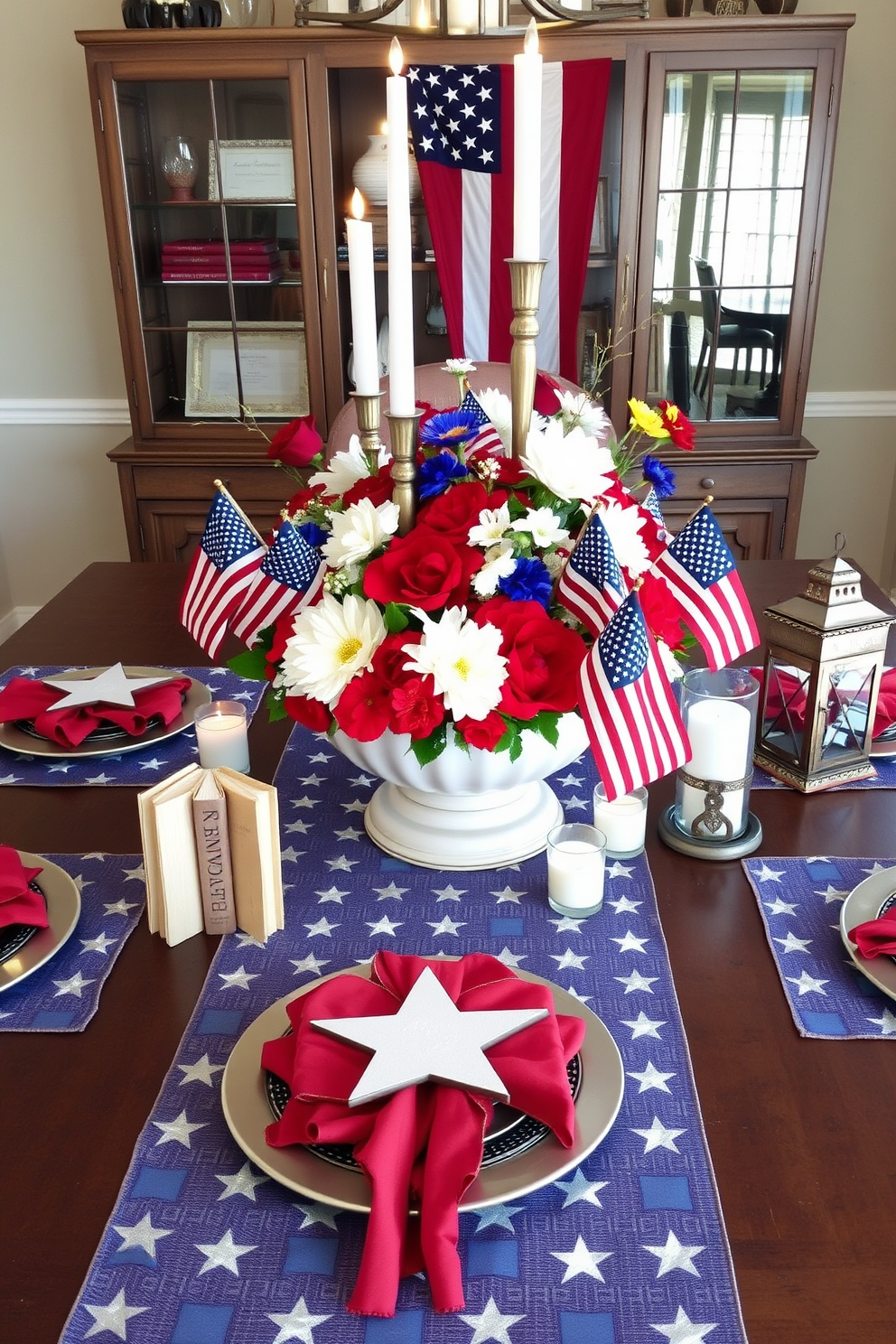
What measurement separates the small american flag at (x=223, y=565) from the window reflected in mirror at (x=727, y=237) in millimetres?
1992

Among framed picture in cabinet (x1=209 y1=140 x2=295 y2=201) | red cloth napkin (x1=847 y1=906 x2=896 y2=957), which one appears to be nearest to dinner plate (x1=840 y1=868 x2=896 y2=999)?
red cloth napkin (x1=847 y1=906 x2=896 y2=957)

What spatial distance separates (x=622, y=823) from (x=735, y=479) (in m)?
2.04

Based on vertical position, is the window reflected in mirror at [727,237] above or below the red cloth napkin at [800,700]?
above

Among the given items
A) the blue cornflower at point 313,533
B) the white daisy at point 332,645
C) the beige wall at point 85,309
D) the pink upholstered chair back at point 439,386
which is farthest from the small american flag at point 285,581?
the beige wall at point 85,309

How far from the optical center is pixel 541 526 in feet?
3.10

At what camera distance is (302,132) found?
2.67 metres

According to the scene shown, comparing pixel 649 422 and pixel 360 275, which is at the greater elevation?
pixel 360 275

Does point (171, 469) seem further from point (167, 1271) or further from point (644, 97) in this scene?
point (167, 1271)

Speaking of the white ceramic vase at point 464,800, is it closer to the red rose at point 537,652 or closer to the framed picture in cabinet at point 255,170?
the red rose at point 537,652

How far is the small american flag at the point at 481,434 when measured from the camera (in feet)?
3.62

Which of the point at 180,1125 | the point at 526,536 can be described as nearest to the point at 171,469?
the point at 526,536

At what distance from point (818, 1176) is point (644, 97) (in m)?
2.54

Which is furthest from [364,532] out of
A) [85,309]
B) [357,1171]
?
[85,309]

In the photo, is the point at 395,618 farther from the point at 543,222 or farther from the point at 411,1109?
the point at 543,222
